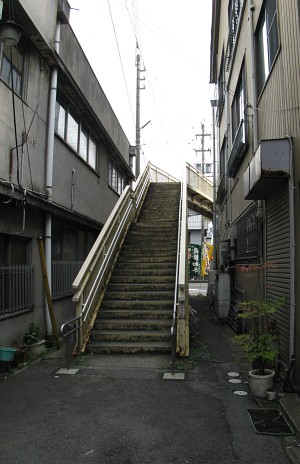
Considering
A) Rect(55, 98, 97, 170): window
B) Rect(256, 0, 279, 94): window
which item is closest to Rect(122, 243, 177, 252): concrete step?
Rect(55, 98, 97, 170): window

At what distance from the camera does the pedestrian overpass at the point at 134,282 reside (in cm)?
776

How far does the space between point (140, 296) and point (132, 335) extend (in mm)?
1396

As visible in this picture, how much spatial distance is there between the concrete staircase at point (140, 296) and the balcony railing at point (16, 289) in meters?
1.52

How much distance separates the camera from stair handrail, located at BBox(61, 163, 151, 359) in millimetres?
7758

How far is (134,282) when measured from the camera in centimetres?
1008

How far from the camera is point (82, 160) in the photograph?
12.3 m

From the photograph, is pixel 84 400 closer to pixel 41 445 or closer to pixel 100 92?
pixel 41 445

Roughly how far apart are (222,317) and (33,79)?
27.2 feet

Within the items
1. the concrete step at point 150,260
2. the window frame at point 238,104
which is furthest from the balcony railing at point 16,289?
the window frame at point 238,104

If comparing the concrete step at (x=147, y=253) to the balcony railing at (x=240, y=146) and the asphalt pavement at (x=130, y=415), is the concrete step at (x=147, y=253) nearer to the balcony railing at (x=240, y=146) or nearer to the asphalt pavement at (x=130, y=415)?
the balcony railing at (x=240, y=146)

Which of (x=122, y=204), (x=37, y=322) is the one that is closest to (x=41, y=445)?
(x=37, y=322)

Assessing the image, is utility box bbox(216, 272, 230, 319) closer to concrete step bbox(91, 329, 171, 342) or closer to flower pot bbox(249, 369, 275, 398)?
concrete step bbox(91, 329, 171, 342)

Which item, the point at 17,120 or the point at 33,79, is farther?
the point at 33,79

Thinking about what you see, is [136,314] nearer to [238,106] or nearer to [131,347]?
[131,347]
